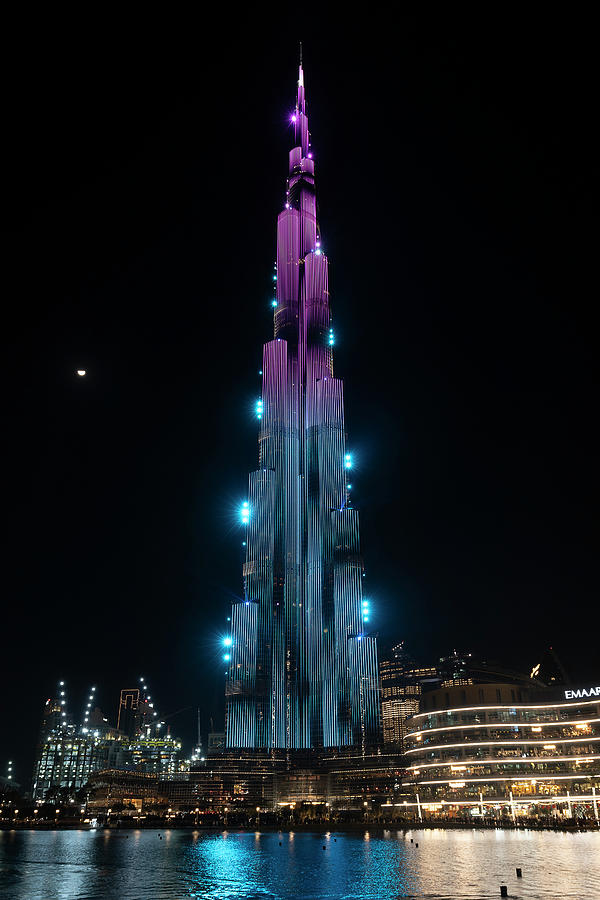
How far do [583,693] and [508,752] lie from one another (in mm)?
20743

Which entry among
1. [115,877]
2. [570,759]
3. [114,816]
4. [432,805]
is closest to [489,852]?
[115,877]

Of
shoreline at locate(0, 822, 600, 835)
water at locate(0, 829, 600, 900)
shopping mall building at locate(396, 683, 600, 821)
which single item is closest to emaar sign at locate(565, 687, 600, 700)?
shopping mall building at locate(396, 683, 600, 821)

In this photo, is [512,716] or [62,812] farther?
[62,812]

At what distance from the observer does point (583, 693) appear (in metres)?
153

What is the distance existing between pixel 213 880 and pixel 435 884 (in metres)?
18.7

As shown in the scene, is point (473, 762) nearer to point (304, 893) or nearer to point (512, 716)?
point (512, 716)

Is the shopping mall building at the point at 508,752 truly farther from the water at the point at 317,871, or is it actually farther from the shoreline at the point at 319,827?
the water at the point at 317,871

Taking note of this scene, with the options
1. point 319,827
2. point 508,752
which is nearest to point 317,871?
point 319,827

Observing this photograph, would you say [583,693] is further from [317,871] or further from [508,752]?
[317,871]

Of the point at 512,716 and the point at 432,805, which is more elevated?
the point at 512,716

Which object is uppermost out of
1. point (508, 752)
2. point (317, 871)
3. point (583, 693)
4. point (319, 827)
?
point (583, 693)

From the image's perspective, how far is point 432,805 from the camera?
527 ft

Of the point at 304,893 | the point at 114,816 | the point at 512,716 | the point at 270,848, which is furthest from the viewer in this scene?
the point at 114,816

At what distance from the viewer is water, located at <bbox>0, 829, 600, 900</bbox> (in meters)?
48.3
